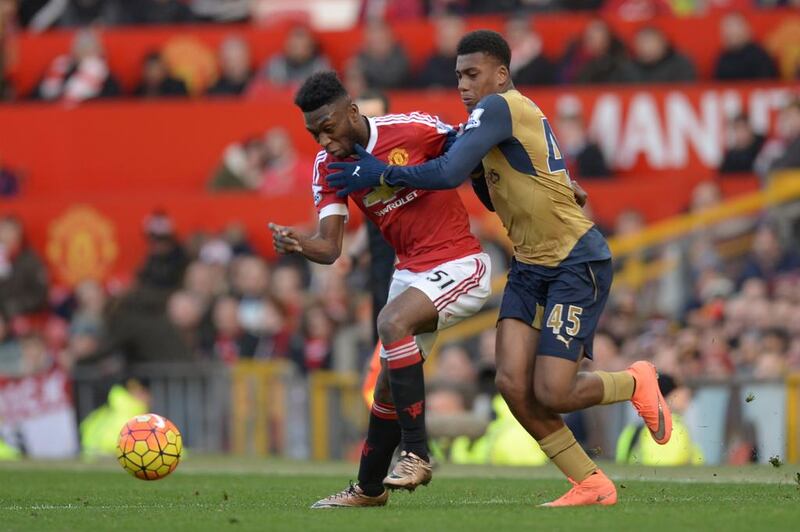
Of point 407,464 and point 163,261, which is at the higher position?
point 163,261

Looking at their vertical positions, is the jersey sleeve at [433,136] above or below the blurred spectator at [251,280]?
below

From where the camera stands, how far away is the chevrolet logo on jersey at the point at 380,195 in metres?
8.72

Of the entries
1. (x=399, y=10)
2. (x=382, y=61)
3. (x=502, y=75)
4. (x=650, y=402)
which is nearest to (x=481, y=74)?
(x=502, y=75)

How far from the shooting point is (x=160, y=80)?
21.9 m

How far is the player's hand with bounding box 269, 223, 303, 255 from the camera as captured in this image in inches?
328

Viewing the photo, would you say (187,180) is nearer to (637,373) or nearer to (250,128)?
(250,128)

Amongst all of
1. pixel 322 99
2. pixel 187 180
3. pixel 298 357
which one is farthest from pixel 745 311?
pixel 187 180

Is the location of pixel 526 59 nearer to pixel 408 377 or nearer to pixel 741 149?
pixel 741 149

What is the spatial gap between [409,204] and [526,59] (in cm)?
1154

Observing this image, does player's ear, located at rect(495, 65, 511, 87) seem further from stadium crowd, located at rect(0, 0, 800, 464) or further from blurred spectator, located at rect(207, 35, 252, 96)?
blurred spectator, located at rect(207, 35, 252, 96)

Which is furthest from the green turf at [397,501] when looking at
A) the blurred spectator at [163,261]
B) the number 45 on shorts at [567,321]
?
the blurred spectator at [163,261]

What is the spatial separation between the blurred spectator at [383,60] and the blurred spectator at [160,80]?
8.58 feet

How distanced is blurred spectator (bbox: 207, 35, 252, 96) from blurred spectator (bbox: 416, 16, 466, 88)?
2582 mm

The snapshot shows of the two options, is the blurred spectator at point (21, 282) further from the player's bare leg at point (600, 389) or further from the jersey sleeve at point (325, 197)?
the player's bare leg at point (600, 389)
